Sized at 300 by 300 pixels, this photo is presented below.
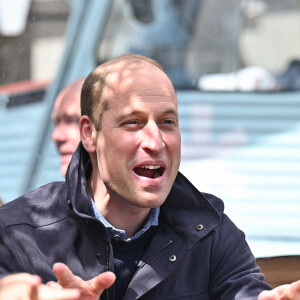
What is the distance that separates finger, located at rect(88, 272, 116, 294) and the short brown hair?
24.0 inches

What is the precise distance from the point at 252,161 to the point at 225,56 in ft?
2.23

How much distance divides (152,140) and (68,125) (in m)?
1.73

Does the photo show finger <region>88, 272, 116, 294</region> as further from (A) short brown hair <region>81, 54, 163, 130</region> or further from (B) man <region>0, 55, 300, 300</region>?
(A) short brown hair <region>81, 54, 163, 130</region>

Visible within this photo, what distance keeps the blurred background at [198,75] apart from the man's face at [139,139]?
95.4 inches

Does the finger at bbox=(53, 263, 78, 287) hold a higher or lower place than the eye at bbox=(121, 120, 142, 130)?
lower

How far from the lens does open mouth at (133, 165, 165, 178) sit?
229 centimetres

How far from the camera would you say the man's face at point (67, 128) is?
3.83m

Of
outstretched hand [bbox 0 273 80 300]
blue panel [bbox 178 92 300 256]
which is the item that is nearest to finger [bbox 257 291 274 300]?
outstretched hand [bbox 0 273 80 300]

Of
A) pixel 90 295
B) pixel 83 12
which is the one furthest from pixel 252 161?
pixel 90 295

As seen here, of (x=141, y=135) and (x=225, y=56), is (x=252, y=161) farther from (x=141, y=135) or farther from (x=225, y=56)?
(x=141, y=135)

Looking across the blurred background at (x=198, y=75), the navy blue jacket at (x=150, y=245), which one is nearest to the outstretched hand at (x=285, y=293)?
the navy blue jacket at (x=150, y=245)

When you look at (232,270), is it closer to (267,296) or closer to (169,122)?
(267,296)

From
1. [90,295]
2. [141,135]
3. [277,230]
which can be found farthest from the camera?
[277,230]

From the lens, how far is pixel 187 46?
4.91m
